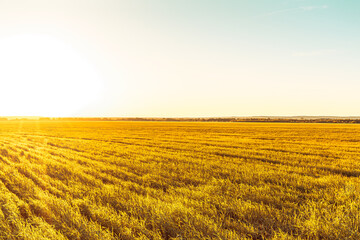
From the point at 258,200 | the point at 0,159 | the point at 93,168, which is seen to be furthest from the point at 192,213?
the point at 0,159

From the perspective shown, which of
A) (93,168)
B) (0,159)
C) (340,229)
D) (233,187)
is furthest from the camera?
(0,159)

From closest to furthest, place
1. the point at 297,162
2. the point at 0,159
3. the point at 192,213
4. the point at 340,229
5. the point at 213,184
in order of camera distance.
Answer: the point at 340,229
the point at 192,213
the point at 213,184
the point at 297,162
the point at 0,159

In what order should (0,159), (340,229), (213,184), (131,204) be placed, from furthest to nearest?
(0,159), (213,184), (131,204), (340,229)

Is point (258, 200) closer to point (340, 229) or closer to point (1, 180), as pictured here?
point (340, 229)

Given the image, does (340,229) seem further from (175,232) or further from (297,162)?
(297,162)

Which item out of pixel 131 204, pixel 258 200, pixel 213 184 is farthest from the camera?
pixel 213 184

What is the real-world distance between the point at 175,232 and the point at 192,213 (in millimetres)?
637

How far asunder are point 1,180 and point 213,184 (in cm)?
682

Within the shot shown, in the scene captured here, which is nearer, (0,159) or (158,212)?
(158,212)

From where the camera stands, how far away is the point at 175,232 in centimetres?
420

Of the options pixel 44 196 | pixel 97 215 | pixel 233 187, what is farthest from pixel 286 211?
pixel 44 196

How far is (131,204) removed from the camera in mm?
5266

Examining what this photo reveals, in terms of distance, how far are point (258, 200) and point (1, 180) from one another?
7928 mm

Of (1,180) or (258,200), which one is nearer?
(258,200)
